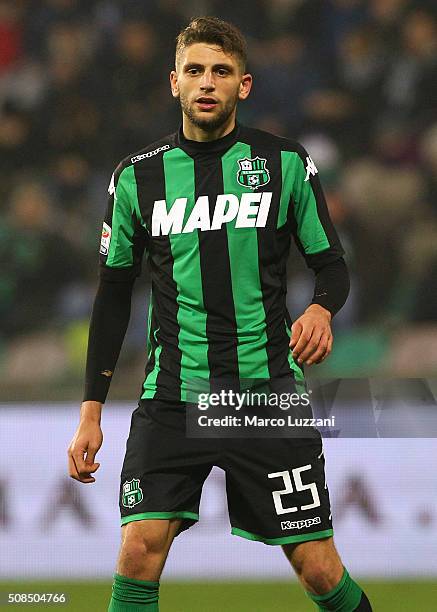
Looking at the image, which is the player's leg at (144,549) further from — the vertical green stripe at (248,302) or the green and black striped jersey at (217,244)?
the vertical green stripe at (248,302)

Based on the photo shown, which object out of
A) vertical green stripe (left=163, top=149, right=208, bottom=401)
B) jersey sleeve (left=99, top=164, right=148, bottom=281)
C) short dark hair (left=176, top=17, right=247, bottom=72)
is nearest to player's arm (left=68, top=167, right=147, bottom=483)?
jersey sleeve (left=99, top=164, right=148, bottom=281)

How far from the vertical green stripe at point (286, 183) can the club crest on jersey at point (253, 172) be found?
4 centimetres

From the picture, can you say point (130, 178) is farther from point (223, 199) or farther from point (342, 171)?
point (342, 171)

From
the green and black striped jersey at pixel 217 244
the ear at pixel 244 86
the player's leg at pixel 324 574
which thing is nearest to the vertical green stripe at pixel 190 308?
the green and black striped jersey at pixel 217 244

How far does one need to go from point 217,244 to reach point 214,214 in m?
0.08

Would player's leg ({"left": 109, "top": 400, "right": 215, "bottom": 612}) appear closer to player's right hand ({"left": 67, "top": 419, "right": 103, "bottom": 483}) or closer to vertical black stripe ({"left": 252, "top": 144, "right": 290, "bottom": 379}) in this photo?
player's right hand ({"left": 67, "top": 419, "right": 103, "bottom": 483})

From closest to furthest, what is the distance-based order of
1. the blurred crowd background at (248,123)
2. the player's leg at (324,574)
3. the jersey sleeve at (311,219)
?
the player's leg at (324,574), the jersey sleeve at (311,219), the blurred crowd background at (248,123)

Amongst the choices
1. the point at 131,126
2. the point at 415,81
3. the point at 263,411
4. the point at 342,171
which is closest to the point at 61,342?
the point at 131,126

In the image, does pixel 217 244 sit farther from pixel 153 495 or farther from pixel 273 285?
pixel 153 495

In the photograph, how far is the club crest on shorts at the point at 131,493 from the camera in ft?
8.25

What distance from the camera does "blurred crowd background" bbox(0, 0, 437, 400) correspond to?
5336mm

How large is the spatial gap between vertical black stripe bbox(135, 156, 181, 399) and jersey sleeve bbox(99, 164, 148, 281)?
29 millimetres

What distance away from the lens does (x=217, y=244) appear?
8.53ft

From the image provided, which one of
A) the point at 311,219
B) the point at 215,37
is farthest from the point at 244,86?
the point at 311,219
